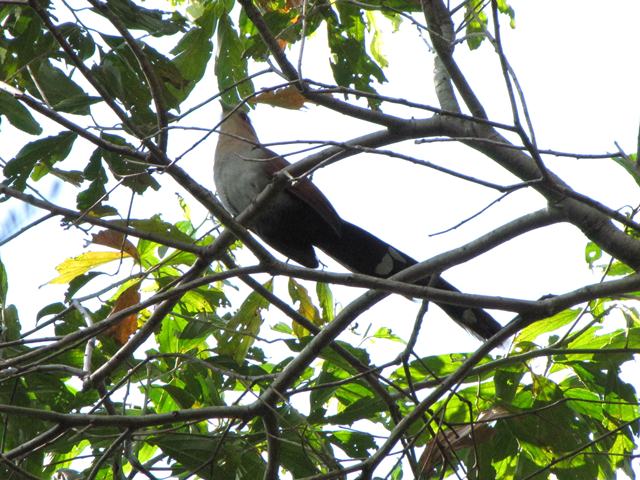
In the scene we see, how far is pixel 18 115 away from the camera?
3.18 meters

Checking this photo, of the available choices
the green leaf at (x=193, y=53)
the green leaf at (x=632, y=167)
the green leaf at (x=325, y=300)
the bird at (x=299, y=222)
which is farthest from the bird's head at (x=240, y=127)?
the green leaf at (x=632, y=167)

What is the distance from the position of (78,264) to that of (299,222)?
1251 mm

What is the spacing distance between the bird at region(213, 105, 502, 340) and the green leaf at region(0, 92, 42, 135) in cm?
109

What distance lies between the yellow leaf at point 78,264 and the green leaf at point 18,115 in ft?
1.79

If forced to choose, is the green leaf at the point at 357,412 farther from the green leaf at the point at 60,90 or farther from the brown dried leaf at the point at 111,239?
the green leaf at the point at 60,90

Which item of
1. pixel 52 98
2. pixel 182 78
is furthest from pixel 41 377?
pixel 182 78

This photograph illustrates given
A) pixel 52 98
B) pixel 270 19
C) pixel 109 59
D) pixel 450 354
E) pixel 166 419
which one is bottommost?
pixel 166 419

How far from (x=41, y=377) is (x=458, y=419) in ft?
5.52

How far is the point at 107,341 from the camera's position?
3.28 meters

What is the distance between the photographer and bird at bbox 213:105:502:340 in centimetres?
399

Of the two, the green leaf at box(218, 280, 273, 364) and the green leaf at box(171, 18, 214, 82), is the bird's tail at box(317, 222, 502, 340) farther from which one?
the green leaf at box(171, 18, 214, 82)

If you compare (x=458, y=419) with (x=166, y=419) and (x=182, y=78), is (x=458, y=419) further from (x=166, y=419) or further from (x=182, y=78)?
(x=182, y=78)

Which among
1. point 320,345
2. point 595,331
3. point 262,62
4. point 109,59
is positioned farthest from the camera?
point 262,62

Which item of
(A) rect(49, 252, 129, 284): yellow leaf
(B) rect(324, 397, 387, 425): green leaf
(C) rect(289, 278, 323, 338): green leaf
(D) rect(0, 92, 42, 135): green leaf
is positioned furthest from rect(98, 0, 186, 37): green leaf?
(B) rect(324, 397, 387, 425): green leaf
